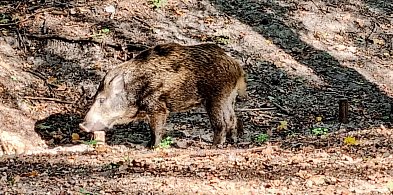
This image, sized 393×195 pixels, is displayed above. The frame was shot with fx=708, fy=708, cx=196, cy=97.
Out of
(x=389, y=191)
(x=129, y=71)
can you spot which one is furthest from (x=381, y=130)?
(x=129, y=71)

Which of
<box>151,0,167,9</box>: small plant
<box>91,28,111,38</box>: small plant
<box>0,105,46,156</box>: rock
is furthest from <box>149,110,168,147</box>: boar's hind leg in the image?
<box>151,0,167,9</box>: small plant

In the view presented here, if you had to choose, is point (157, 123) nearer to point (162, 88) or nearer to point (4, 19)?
point (162, 88)

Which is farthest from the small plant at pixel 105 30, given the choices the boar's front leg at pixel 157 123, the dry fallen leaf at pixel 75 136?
the boar's front leg at pixel 157 123

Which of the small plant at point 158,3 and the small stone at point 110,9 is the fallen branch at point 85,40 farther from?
the small plant at point 158,3

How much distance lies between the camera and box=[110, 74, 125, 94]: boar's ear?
8.83 metres

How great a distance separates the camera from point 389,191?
5.90 m

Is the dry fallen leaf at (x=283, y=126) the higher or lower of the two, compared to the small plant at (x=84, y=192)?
lower

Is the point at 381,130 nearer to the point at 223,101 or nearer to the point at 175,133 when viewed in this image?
the point at 223,101

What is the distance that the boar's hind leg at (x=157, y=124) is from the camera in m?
8.89

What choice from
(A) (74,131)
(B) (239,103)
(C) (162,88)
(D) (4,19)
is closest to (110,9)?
(D) (4,19)

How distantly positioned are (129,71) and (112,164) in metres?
2.01

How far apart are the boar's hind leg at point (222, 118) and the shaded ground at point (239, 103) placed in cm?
35

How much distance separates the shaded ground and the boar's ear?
0.74 m

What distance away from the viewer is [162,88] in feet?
29.1
